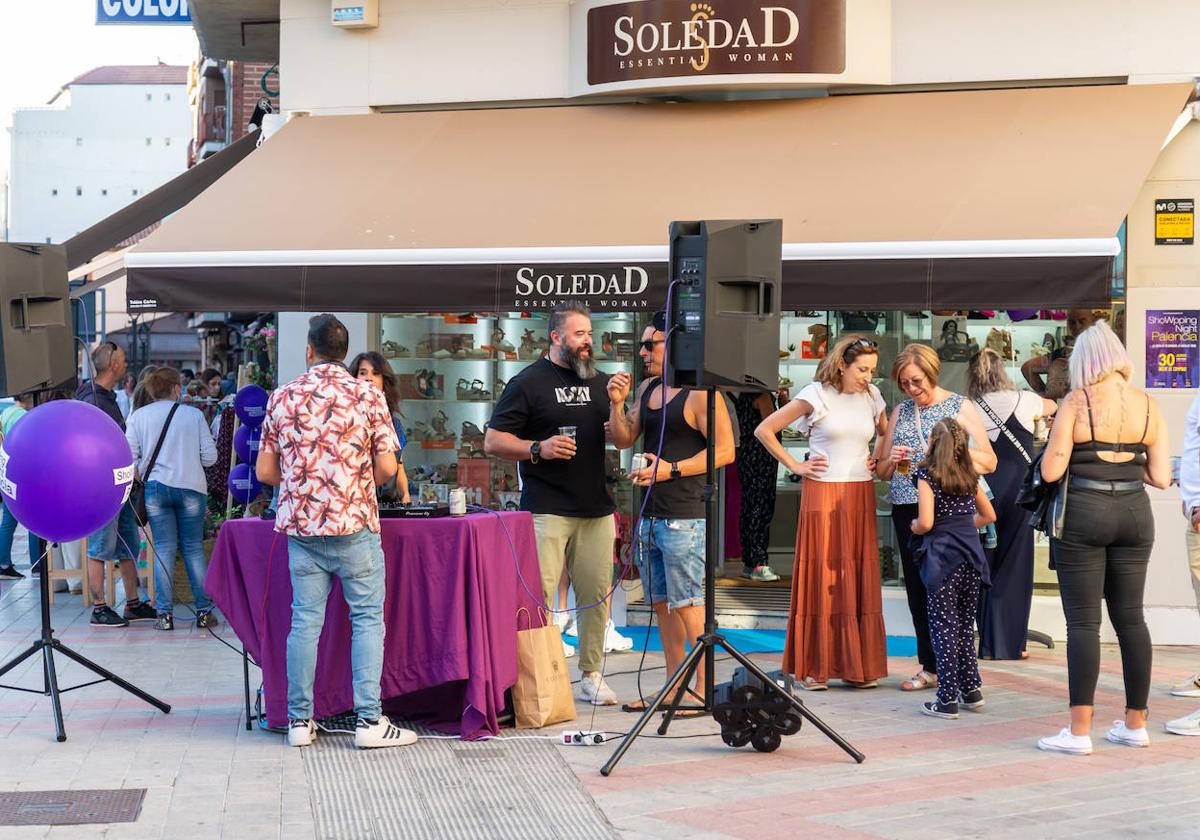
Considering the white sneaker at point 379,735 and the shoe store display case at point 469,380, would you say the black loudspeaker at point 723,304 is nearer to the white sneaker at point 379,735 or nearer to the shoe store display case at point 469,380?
the white sneaker at point 379,735

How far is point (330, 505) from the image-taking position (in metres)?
6.51

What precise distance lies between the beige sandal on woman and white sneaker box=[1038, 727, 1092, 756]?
1.51 m

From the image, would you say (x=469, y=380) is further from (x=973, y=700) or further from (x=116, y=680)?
(x=973, y=700)

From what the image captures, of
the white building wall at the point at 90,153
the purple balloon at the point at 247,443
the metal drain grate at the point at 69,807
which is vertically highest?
the white building wall at the point at 90,153

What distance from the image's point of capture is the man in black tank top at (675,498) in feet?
24.5

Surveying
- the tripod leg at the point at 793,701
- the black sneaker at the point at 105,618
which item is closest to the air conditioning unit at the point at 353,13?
the black sneaker at the point at 105,618

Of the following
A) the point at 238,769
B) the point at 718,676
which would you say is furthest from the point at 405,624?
the point at 718,676

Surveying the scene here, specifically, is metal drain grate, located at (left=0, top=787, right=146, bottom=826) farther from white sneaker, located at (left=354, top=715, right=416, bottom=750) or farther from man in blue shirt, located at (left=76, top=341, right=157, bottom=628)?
man in blue shirt, located at (left=76, top=341, right=157, bottom=628)

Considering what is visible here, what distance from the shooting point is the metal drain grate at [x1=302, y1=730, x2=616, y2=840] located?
5.43 m

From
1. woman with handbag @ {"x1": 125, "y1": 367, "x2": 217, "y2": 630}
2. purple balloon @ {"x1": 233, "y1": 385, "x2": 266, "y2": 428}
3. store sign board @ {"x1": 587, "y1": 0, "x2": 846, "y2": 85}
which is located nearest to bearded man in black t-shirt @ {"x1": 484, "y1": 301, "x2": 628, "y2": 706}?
store sign board @ {"x1": 587, "y1": 0, "x2": 846, "y2": 85}

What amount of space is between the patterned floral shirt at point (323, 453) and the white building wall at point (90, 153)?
78209mm

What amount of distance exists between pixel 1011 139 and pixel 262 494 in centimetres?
597

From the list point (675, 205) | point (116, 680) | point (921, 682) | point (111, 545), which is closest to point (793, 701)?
point (921, 682)

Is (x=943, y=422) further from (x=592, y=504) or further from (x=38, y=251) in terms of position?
(x=38, y=251)
